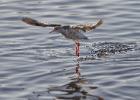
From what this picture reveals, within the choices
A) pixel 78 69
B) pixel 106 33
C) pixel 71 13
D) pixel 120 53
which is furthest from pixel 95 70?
pixel 71 13

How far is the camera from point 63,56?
54.6ft

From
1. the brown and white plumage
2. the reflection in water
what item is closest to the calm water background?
the reflection in water

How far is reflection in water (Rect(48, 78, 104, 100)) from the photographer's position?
1341 centimetres

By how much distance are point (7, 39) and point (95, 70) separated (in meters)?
3.70

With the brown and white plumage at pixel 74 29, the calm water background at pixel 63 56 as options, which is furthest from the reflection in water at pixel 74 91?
the brown and white plumage at pixel 74 29

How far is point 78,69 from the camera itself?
15.6 metres

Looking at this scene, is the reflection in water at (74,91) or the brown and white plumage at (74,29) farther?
the brown and white plumage at (74,29)

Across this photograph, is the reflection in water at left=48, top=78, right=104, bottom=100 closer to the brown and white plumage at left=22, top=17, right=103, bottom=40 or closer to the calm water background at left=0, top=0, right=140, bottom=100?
the calm water background at left=0, top=0, right=140, bottom=100

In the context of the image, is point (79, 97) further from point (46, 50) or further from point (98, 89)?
point (46, 50)

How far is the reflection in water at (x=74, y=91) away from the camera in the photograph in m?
13.4

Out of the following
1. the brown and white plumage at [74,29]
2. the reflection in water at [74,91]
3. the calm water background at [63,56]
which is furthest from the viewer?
the brown and white plumage at [74,29]

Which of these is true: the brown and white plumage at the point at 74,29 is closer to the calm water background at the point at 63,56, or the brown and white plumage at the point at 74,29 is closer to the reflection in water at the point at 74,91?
the calm water background at the point at 63,56

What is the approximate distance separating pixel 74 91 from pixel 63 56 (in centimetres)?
283

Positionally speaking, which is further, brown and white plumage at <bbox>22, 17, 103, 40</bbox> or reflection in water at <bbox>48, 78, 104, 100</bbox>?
brown and white plumage at <bbox>22, 17, 103, 40</bbox>
